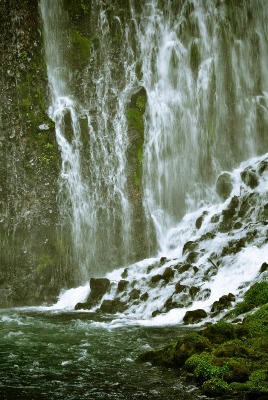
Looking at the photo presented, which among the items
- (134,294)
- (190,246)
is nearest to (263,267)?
(134,294)

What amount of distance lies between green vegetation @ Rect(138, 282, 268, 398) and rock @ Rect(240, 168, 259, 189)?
16567 mm

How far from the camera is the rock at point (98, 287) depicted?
2435cm

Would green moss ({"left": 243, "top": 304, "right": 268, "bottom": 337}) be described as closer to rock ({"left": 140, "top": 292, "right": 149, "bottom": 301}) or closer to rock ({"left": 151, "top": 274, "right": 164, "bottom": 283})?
Result: rock ({"left": 140, "top": 292, "right": 149, "bottom": 301})

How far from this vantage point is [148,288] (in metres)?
22.8

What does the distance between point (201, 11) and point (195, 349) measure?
33177mm

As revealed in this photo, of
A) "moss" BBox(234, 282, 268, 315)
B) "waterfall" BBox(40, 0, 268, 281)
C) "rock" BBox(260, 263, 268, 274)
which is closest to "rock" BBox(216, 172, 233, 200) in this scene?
"waterfall" BBox(40, 0, 268, 281)

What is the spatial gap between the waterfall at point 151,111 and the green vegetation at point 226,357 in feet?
58.2

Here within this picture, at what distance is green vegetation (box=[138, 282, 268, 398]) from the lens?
9.12 metres

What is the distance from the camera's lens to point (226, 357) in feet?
33.9

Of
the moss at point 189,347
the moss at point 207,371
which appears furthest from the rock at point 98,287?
the moss at point 207,371

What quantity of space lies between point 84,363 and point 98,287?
12.7 m

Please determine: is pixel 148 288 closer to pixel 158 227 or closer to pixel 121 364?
pixel 158 227

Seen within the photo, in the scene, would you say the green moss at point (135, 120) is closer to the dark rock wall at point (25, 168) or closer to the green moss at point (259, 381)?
the dark rock wall at point (25, 168)

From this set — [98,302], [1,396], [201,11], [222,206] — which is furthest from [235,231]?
[201,11]
